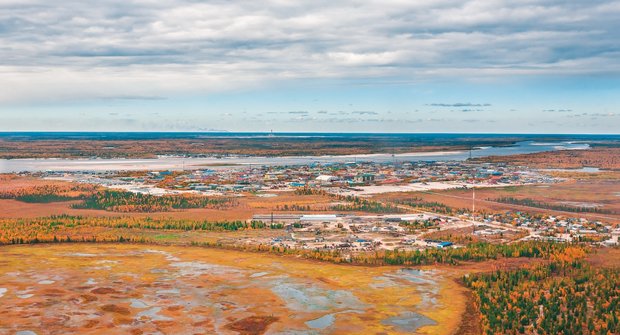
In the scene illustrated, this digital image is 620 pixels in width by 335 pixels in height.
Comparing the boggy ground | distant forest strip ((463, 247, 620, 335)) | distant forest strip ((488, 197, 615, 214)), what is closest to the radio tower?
distant forest strip ((488, 197, 615, 214))

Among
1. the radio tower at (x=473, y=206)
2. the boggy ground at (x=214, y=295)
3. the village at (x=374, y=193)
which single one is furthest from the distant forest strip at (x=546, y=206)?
the boggy ground at (x=214, y=295)

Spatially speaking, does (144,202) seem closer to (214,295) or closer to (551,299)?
(214,295)

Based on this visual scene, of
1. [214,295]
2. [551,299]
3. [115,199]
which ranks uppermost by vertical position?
[115,199]

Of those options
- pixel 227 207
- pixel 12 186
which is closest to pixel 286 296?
pixel 227 207

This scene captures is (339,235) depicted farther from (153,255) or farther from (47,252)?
(47,252)

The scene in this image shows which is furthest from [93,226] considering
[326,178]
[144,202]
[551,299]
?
[326,178]

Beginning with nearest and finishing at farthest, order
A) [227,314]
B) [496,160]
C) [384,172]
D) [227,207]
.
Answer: [227,314]
[227,207]
[384,172]
[496,160]
